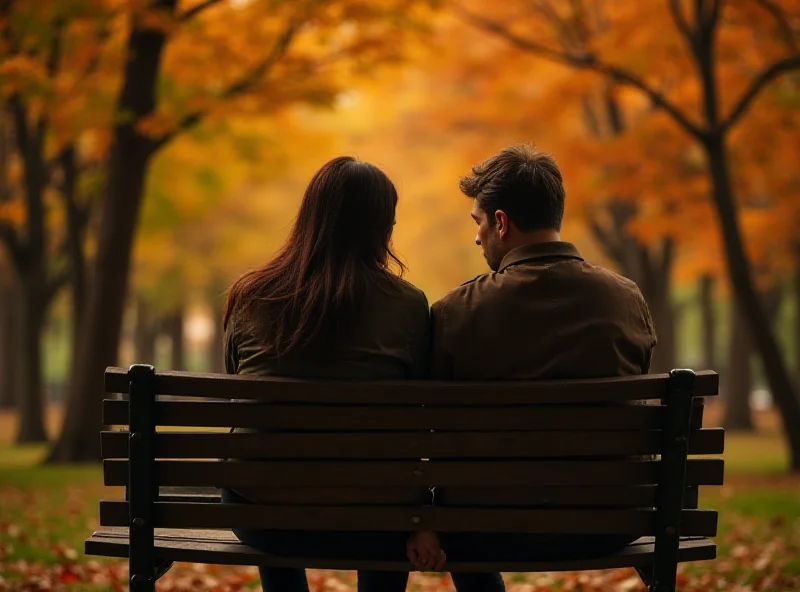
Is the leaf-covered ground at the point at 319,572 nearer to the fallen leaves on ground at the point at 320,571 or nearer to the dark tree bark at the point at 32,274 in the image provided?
the fallen leaves on ground at the point at 320,571

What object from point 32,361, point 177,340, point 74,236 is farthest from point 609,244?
point 177,340

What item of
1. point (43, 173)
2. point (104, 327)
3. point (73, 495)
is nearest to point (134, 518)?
point (73, 495)

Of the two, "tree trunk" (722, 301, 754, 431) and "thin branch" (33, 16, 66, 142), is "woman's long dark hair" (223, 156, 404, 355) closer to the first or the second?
"thin branch" (33, 16, 66, 142)

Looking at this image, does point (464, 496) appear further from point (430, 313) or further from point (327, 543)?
point (430, 313)

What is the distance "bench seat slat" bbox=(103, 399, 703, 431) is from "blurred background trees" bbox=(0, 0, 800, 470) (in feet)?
27.1

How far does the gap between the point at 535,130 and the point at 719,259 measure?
16.8 feet

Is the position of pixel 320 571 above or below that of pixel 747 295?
below

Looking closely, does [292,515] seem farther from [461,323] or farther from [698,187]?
[698,187]

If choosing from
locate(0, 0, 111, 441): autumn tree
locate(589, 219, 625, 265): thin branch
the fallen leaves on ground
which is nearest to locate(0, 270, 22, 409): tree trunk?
locate(0, 0, 111, 441): autumn tree

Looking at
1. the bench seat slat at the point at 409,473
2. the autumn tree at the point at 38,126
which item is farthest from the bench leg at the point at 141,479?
the autumn tree at the point at 38,126

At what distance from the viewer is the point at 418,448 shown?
3137 millimetres

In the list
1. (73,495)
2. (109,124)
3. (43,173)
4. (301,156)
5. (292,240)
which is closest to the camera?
(292,240)

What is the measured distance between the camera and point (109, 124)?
502 inches

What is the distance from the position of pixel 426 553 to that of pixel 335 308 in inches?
29.8
